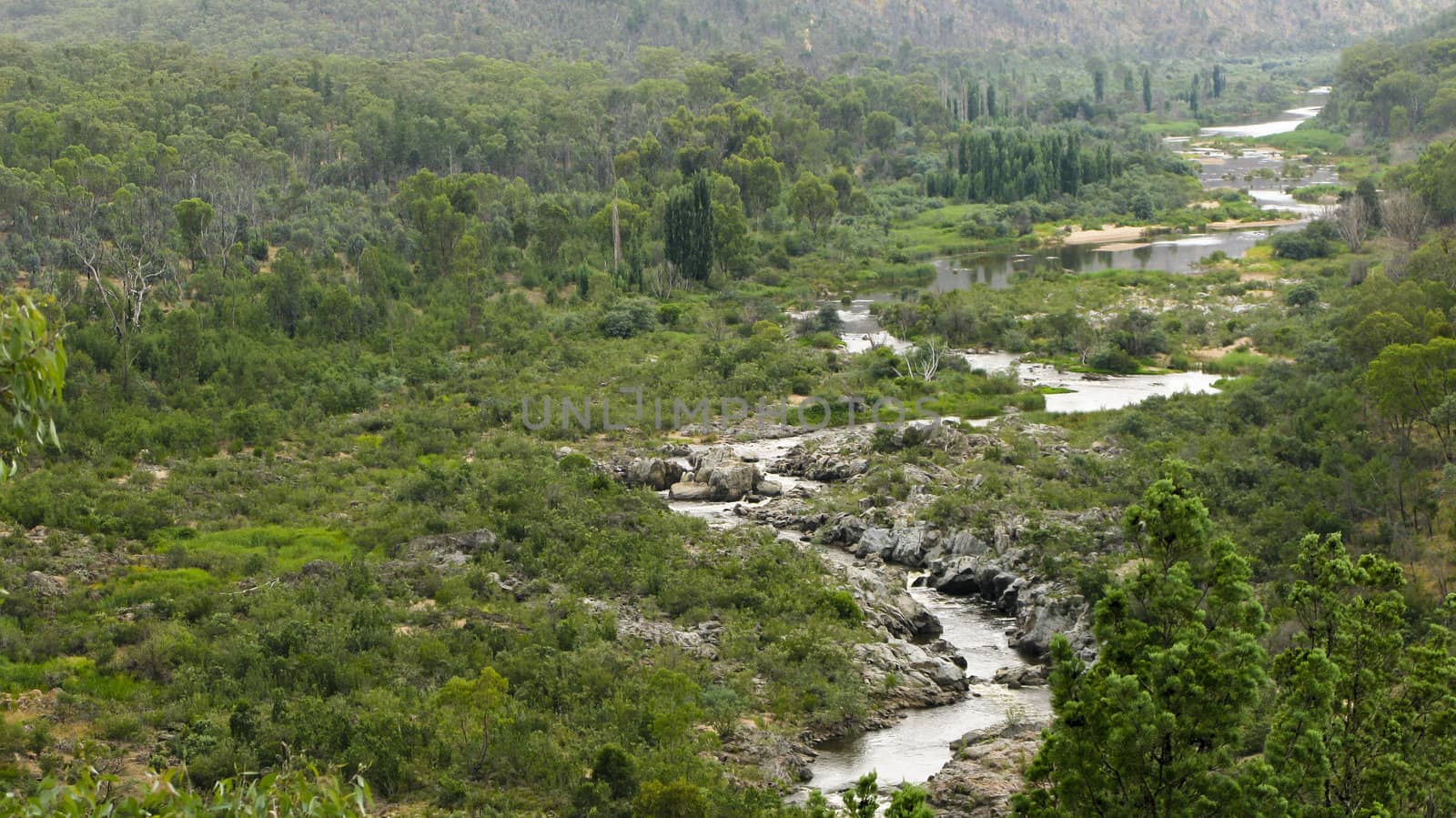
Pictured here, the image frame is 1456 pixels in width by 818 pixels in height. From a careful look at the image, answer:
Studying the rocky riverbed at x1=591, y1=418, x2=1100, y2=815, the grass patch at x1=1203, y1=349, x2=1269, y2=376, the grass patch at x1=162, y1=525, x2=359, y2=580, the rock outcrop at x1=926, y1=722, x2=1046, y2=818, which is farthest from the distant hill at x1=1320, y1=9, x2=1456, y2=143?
the rock outcrop at x1=926, y1=722, x2=1046, y2=818

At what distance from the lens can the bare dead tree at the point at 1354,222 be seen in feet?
Answer: 275

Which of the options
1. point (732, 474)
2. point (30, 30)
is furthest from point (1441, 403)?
point (30, 30)

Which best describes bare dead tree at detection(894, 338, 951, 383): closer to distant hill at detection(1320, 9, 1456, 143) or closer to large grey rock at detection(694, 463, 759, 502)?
large grey rock at detection(694, 463, 759, 502)

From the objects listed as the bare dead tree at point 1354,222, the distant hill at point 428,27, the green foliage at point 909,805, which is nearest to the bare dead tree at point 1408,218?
the bare dead tree at point 1354,222

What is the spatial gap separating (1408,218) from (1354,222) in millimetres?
3936

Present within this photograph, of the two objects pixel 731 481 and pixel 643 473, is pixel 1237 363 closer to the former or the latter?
pixel 731 481

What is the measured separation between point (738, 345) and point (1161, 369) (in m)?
17.5

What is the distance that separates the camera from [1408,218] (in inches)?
3172

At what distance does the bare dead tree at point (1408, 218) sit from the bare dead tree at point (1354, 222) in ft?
4.55

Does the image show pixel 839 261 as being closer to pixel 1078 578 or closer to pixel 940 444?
pixel 940 444

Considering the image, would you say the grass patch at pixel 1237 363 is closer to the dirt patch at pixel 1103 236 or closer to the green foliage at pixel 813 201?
the green foliage at pixel 813 201

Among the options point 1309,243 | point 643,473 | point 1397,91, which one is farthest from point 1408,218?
point 1397,91

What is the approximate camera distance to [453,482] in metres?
42.0

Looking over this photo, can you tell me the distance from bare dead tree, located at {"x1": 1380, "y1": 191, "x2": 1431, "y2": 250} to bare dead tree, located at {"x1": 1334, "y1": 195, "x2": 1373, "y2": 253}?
4.55 feet
